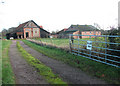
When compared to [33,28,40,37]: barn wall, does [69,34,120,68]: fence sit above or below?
below

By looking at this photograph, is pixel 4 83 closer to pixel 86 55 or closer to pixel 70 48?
pixel 86 55

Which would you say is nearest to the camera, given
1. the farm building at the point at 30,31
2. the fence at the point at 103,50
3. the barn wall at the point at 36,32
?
the fence at the point at 103,50

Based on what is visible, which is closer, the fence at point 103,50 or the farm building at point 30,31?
the fence at point 103,50

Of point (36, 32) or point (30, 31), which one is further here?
point (36, 32)

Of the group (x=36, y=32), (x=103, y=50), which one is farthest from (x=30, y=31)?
(x=103, y=50)

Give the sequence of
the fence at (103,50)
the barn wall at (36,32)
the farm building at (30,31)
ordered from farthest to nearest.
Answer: the barn wall at (36,32)
the farm building at (30,31)
the fence at (103,50)

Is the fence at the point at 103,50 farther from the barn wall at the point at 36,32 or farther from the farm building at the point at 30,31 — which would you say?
the barn wall at the point at 36,32

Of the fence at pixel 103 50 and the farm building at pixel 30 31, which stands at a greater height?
the farm building at pixel 30 31

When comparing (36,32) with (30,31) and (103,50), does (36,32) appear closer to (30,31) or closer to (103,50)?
(30,31)

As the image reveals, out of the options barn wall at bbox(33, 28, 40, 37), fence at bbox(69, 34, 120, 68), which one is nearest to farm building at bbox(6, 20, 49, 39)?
barn wall at bbox(33, 28, 40, 37)

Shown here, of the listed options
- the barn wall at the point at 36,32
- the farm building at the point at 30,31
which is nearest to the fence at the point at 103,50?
the farm building at the point at 30,31

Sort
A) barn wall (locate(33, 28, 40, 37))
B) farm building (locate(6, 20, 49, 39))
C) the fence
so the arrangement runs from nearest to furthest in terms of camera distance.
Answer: the fence → farm building (locate(6, 20, 49, 39)) → barn wall (locate(33, 28, 40, 37))

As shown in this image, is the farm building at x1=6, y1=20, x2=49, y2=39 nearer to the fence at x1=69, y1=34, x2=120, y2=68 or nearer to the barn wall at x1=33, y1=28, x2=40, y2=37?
the barn wall at x1=33, y1=28, x2=40, y2=37

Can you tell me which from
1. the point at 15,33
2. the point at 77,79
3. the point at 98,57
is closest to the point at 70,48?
the point at 98,57
